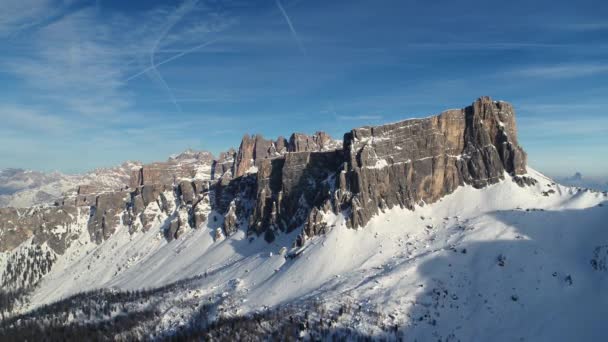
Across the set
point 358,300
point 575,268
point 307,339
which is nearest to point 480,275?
point 575,268

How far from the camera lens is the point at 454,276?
145 meters

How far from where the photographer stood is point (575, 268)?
139 meters

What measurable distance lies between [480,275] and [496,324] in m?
22.3

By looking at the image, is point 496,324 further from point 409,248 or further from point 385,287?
point 409,248

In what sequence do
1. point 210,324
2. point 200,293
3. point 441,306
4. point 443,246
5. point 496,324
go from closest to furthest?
point 496,324, point 441,306, point 210,324, point 443,246, point 200,293

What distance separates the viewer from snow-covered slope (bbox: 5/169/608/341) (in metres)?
124

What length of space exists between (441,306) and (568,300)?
37.4 meters

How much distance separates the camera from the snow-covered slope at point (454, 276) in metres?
124

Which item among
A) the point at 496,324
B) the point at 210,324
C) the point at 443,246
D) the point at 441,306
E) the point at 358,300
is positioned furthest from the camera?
the point at 443,246

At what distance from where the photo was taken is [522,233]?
522 feet

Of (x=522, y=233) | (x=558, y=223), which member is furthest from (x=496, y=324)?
(x=558, y=223)

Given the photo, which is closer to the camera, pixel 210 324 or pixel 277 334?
pixel 277 334

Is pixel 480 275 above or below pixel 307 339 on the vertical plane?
above

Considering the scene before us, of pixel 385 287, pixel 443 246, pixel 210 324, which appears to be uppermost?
pixel 443 246
